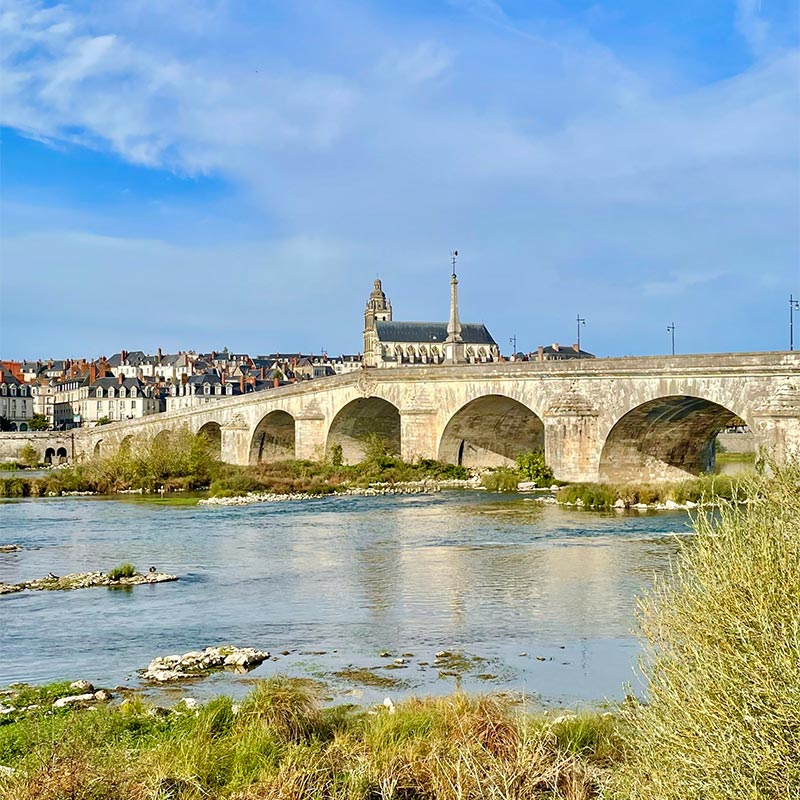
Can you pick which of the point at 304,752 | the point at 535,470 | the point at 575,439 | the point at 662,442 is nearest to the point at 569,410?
the point at 575,439

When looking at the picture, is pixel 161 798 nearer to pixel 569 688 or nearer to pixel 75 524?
pixel 569 688

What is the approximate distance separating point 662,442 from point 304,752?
1072 inches

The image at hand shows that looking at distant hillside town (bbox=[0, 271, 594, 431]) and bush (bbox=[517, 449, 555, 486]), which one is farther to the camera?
distant hillside town (bbox=[0, 271, 594, 431])

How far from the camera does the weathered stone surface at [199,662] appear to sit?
10.9 metres

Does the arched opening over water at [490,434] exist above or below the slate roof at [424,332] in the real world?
below

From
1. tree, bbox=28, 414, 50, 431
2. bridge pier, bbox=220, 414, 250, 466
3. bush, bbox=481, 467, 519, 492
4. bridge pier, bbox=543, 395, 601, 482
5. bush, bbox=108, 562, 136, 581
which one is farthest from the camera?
tree, bbox=28, 414, 50, 431

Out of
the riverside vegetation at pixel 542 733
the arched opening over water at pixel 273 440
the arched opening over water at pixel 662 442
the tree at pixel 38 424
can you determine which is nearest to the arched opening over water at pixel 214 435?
the arched opening over water at pixel 273 440

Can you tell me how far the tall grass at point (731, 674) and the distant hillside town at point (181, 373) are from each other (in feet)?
255

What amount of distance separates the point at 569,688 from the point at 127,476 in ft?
113

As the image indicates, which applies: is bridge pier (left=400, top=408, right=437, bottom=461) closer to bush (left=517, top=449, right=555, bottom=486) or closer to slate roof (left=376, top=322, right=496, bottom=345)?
bush (left=517, top=449, right=555, bottom=486)

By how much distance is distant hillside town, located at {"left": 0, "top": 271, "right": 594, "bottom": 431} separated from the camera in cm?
9794

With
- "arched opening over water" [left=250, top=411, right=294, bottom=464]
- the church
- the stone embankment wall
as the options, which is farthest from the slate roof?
"arched opening over water" [left=250, top=411, right=294, bottom=464]

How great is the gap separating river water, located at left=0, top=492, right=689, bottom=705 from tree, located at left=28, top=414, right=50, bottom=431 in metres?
68.5

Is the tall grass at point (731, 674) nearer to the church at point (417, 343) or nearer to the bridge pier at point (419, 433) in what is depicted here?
the bridge pier at point (419, 433)
